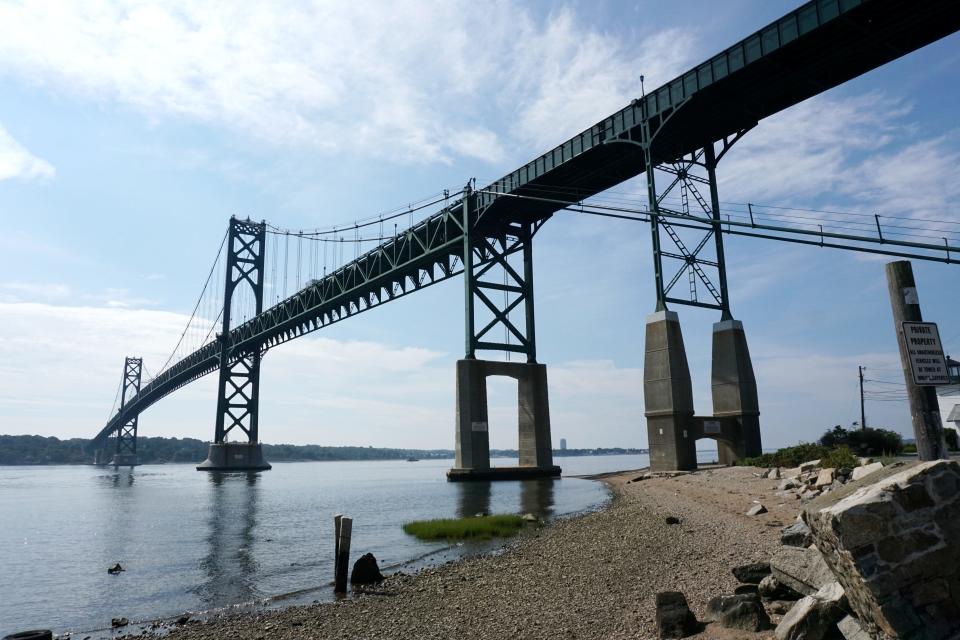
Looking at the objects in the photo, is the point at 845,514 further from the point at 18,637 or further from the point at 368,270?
the point at 368,270

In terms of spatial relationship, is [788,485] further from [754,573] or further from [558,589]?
[754,573]

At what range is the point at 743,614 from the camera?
7332 mm

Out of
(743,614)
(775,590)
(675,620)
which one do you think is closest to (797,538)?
(775,590)

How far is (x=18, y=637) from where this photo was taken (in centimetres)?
927

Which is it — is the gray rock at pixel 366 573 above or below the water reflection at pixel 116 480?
below

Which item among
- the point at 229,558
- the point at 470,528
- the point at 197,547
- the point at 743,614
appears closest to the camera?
the point at 743,614

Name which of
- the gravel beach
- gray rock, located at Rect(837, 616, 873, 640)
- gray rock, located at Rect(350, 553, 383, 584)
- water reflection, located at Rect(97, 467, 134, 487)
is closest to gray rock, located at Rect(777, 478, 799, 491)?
the gravel beach

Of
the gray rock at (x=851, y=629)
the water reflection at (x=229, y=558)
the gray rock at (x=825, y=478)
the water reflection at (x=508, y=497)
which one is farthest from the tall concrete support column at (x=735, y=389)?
the gray rock at (x=851, y=629)

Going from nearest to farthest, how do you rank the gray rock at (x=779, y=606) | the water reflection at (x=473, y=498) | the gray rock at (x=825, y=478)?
the gray rock at (x=779, y=606)
the gray rock at (x=825, y=478)
the water reflection at (x=473, y=498)

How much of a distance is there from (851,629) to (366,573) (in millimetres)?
11152

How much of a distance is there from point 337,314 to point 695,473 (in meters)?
50.8

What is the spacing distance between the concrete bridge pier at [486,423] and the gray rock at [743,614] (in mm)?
36838

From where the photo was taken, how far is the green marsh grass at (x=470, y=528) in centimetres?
2052

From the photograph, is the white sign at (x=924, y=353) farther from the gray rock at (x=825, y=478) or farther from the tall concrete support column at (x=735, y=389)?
the tall concrete support column at (x=735, y=389)
